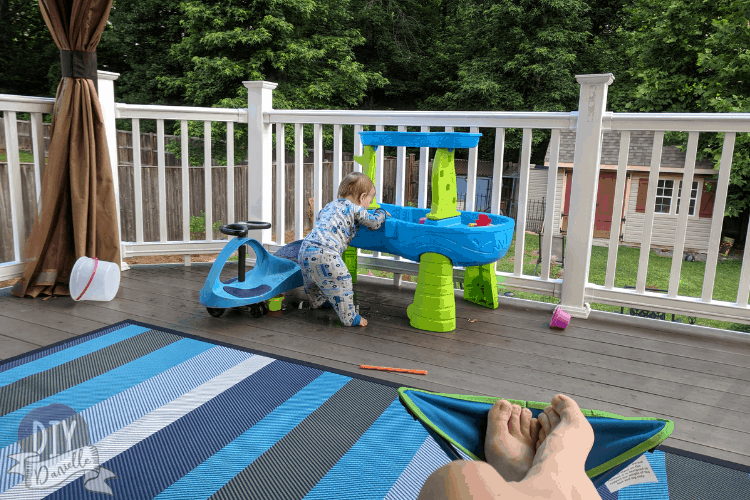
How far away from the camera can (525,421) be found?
43.8 inches

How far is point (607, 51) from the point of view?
560 inches

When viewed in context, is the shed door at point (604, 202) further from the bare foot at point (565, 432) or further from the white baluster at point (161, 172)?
the bare foot at point (565, 432)

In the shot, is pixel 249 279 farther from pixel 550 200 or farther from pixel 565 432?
pixel 565 432

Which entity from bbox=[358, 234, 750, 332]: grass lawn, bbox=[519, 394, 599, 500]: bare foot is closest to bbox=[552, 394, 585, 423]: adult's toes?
bbox=[519, 394, 599, 500]: bare foot

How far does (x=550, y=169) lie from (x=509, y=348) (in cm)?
100

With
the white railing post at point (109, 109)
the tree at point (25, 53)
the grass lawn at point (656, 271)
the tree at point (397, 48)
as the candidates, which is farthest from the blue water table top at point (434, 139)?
the tree at point (397, 48)

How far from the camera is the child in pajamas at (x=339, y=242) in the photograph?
251 centimetres

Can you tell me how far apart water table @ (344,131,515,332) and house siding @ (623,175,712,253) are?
499 inches

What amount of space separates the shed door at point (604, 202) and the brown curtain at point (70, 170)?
12016 millimetres

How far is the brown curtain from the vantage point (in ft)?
9.19

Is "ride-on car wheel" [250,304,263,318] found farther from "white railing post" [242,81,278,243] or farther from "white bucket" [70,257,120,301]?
"white railing post" [242,81,278,243]

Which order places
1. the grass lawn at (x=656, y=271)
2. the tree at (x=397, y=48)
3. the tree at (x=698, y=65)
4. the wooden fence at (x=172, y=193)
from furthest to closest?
the tree at (x=397, y=48), the tree at (x=698, y=65), the grass lawn at (x=656, y=271), the wooden fence at (x=172, y=193)

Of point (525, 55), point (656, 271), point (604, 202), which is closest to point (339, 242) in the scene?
point (656, 271)

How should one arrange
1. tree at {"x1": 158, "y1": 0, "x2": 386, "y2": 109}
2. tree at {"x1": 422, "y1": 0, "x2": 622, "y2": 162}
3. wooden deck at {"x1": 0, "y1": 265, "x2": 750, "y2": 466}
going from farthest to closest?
1. tree at {"x1": 422, "y1": 0, "x2": 622, "y2": 162}
2. tree at {"x1": 158, "y1": 0, "x2": 386, "y2": 109}
3. wooden deck at {"x1": 0, "y1": 265, "x2": 750, "y2": 466}
